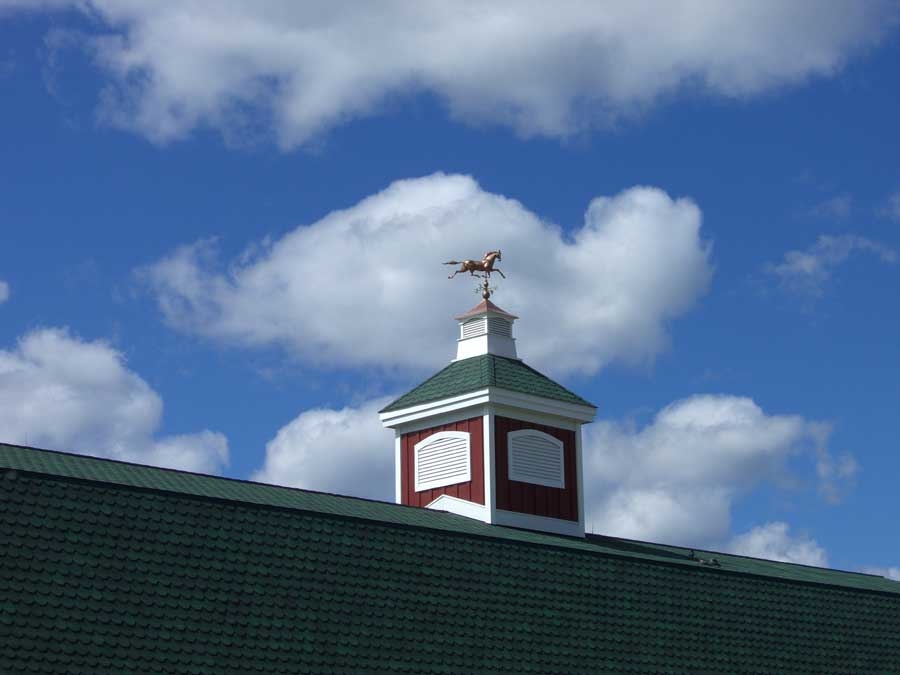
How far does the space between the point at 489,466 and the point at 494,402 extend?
1444mm

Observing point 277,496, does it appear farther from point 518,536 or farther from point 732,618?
point 732,618

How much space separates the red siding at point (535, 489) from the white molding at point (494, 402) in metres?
0.41

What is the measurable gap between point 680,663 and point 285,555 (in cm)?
773

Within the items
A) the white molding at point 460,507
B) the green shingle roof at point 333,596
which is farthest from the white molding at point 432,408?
the green shingle roof at point 333,596

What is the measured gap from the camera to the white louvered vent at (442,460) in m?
31.1

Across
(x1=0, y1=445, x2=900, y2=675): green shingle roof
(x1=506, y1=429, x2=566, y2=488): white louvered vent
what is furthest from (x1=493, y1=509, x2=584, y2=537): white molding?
(x1=0, y1=445, x2=900, y2=675): green shingle roof

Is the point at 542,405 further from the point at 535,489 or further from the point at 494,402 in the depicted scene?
the point at 535,489

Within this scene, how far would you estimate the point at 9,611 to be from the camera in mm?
17766

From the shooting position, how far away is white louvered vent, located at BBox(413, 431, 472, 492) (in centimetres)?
3108

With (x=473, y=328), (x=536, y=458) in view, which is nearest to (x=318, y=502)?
(x=536, y=458)

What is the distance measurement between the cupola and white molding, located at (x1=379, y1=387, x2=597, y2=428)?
0.07ft

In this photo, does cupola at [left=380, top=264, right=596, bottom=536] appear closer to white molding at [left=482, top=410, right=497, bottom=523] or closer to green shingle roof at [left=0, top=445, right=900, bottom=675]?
white molding at [left=482, top=410, right=497, bottom=523]

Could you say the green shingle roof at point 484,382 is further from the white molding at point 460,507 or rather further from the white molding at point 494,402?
the white molding at point 460,507

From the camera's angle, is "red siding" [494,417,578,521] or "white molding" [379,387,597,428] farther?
"white molding" [379,387,597,428]
